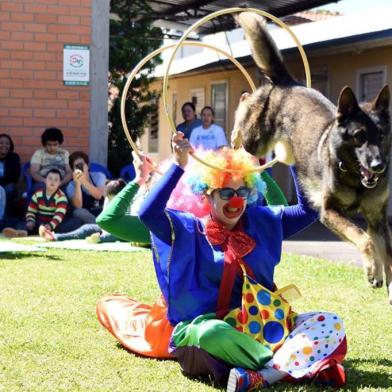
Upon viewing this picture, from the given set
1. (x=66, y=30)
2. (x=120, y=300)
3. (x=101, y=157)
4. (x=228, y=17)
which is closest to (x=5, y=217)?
(x=101, y=157)

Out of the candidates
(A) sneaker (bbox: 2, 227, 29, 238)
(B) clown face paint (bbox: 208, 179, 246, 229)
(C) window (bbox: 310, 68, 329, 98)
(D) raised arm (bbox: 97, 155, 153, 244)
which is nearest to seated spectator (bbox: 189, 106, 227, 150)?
(A) sneaker (bbox: 2, 227, 29, 238)

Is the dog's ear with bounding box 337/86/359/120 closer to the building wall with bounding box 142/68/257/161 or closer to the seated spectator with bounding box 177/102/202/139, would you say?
the seated spectator with bounding box 177/102/202/139

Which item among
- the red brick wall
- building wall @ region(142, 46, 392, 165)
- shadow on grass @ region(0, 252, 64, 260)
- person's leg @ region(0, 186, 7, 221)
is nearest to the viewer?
shadow on grass @ region(0, 252, 64, 260)

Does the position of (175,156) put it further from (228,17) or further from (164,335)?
(228,17)

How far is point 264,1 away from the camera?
651 inches

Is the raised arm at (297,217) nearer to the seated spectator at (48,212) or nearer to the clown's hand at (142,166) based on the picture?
the clown's hand at (142,166)

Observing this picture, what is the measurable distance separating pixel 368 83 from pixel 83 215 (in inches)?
284

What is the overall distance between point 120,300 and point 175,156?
1.72 metres

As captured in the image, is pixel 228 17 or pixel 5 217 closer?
pixel 5 217

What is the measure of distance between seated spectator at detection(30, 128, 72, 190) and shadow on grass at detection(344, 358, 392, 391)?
8.04 meters

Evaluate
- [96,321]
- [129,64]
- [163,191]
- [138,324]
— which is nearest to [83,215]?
[129,64]

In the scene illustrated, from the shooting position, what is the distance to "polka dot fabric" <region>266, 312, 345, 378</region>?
4.47 meters

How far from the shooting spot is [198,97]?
77.7 ft

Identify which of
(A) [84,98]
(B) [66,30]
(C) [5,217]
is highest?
(B) [66,30]
